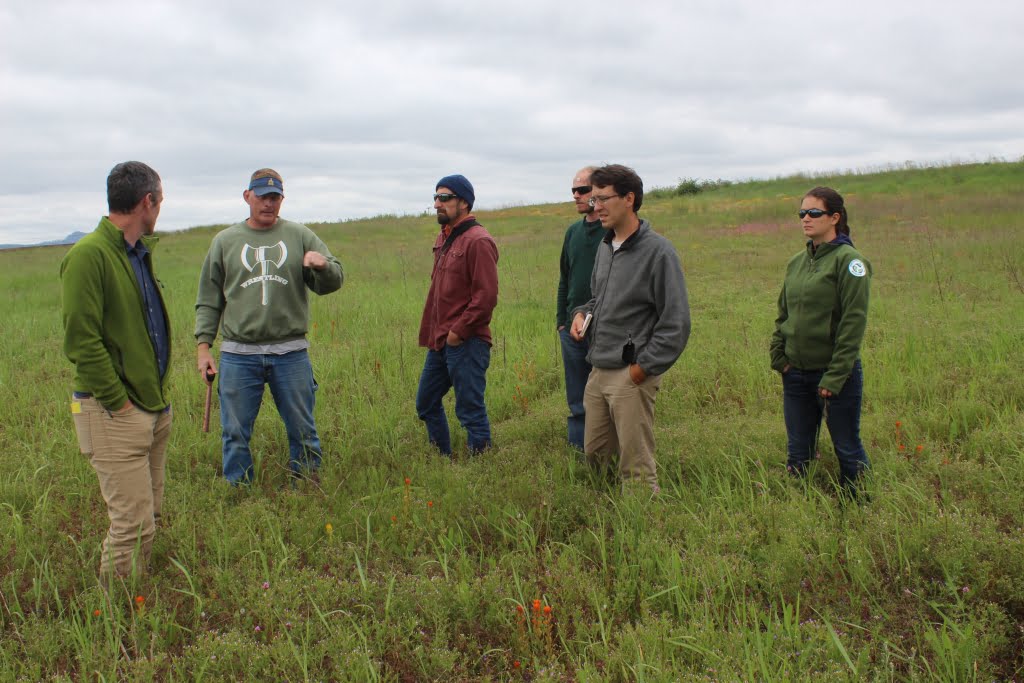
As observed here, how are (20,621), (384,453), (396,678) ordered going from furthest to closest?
(384,453), (20,621), (396,678)

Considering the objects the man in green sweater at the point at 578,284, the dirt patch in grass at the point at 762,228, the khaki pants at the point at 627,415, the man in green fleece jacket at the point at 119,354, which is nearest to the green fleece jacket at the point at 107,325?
the man in green fleece jacket at the point at 119,354

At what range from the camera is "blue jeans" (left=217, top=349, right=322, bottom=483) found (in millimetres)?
4422

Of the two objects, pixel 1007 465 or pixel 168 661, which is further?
pixel 1007 465

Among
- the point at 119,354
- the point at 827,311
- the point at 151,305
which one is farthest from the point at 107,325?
the point at 827,311

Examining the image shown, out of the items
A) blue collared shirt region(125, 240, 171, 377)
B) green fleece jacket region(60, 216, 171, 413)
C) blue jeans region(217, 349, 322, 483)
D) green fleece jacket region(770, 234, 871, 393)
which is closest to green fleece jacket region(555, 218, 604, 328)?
green fleece jacket region(770, 234, 871, 393)

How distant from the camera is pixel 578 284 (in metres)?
5.08

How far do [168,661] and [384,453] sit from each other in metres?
2.32

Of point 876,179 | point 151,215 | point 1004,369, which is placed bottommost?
point 1004,369

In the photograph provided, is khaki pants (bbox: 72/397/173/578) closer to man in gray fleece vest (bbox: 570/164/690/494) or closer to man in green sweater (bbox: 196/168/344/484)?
man in green sweater (bbox: 196/168/344/484)

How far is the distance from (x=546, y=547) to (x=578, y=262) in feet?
7.32

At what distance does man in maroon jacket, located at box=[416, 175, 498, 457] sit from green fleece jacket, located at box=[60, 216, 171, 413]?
6.39 ft

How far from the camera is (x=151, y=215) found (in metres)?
3.46

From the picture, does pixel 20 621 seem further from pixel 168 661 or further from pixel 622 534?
pixel 622 534

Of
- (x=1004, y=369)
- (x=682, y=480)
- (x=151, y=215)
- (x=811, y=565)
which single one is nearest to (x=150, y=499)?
(x=151, y=215)
